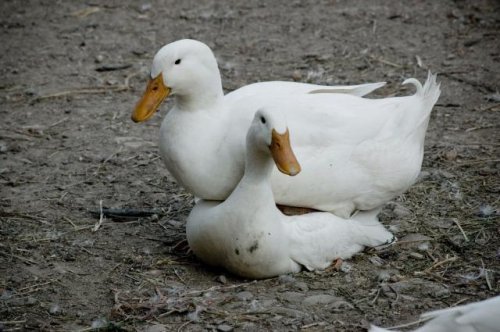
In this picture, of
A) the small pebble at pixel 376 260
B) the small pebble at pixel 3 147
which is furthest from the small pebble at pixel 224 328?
the small pebble at pixel 3 147

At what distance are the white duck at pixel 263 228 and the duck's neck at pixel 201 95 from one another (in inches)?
21.2

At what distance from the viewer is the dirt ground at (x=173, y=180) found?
4441 millimetres

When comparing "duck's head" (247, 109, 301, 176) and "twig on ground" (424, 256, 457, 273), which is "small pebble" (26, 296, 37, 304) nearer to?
"duck's head" (247, 109, 301, 176)

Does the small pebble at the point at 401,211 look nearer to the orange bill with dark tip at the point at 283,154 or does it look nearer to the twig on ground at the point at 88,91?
the orange bill with dark tip at the point at 283,154

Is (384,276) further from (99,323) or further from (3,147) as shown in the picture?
(3,147)

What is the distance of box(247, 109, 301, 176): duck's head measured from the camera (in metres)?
4.30

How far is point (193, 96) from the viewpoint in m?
4.92

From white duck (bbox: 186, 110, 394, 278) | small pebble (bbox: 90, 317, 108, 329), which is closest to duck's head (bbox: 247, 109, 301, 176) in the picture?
white duck (bbox: 186, 110, 394, 278)

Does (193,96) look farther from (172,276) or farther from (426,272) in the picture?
(426,272)

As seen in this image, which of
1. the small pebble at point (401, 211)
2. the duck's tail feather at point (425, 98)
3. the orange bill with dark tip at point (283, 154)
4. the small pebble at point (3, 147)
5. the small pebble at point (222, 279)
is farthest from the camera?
the small pebble at point (3, 147)

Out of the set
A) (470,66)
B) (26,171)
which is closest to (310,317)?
(26,171)

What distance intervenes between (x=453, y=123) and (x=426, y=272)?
250 centimetres

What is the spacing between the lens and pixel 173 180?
629 cm

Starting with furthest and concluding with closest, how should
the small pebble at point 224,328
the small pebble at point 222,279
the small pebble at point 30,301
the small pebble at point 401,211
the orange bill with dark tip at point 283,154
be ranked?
the small pebble at point 401,211, the small pebble at point 222,279, the small pebble at point 30,301, the orange bill with dark tip at point 283,154, the small pebble at point 224,328
